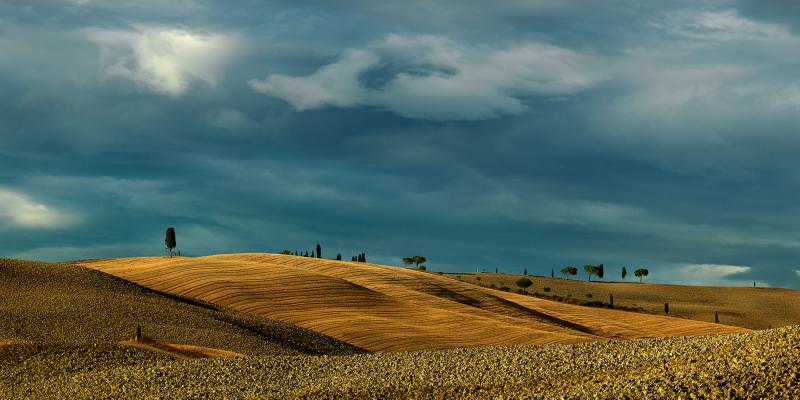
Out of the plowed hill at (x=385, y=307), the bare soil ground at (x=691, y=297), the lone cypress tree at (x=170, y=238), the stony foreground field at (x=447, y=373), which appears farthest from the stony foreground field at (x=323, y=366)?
the bare soil ground at (x=691, y=297)

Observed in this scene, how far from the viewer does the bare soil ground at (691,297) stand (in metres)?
109

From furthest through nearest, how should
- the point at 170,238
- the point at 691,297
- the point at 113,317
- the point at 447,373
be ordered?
1. the point at 691,297
2. the point at 170,238
3. the point at 113,317
4. the point at 447,373

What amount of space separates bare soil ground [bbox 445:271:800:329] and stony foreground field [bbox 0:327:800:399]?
83.5 meters

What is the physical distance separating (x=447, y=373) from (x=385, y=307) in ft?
103

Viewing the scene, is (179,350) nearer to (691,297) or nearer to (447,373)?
(447,373)

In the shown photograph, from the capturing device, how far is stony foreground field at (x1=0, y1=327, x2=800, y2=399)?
58.1 feet

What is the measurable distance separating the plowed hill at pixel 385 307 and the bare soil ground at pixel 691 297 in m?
41.9

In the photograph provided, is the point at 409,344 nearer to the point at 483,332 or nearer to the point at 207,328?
the point at 483,332

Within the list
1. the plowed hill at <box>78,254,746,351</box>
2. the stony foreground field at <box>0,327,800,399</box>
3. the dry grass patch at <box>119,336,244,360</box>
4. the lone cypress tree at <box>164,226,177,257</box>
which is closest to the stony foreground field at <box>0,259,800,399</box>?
the stony foreground field at <box>0,327,800,399</box>

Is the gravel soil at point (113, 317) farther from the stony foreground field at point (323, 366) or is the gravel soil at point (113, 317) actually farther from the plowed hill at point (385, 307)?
the plowed hill at point (385, 307)

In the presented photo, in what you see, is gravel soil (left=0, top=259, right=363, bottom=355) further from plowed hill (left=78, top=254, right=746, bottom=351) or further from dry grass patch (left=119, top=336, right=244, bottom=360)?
plowed hill (left=78, top=254, right=746, bottom=351)

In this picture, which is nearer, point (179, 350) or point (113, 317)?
point (179, 350)

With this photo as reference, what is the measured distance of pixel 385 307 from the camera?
55469 millimetres

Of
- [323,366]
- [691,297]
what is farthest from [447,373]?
[691,297]
